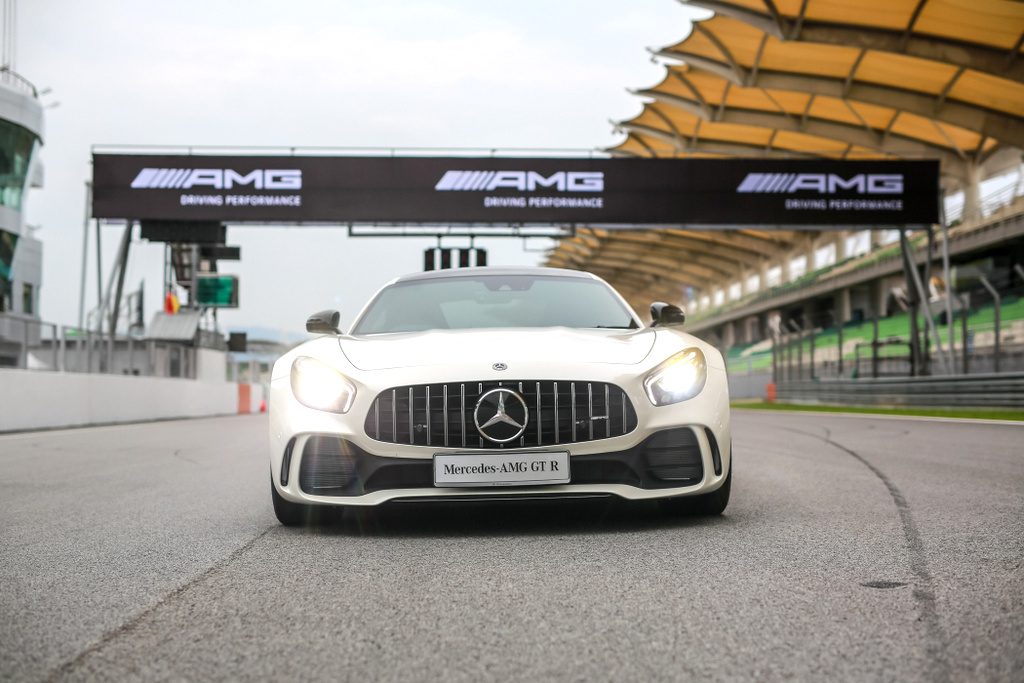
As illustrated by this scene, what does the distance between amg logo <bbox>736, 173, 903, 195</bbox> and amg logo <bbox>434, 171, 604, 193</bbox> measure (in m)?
3.19

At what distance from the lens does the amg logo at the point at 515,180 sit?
20.9 meters

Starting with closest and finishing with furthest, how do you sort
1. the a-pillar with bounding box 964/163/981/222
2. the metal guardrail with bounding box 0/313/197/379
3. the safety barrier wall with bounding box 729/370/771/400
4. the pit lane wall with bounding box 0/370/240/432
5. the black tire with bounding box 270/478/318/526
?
the black tire with bounding box 270/478/318/526 → the pit lane wall with bounding box 0/370/240/432 → the metal guardrail with bounding box 0/313/197/379 → the a-pillar with bounding box 964/163/981/222 → the safety barrier wall with bounding box 729/370/771/400

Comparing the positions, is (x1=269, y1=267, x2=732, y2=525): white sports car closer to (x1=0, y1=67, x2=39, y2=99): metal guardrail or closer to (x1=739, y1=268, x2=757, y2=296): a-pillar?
(x1=0, y1=67, x2=39, y2=99): metal guardrail

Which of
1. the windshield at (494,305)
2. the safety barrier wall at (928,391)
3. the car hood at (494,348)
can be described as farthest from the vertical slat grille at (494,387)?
the safety barrier wall at (928,391)

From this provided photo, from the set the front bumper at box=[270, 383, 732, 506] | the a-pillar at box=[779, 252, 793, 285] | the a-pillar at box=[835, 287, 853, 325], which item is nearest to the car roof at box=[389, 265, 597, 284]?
the front bumper at box=[270, 383, 732, 506]

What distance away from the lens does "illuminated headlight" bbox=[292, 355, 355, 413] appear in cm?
430

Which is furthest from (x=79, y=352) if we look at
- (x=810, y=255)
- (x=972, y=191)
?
(x=810, y=255)

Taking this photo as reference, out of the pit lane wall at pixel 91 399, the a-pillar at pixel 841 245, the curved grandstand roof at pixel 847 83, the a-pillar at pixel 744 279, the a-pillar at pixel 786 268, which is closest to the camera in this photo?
the pit lane wall at pixel 91 399

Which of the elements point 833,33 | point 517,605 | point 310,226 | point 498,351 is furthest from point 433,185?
point 517,605

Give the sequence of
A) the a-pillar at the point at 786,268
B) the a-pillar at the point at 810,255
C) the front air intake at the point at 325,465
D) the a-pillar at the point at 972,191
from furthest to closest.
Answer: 1. the a-pillar at the point at 786,268
2. the a-pillar at the point at 810,255
3. the a-pillar at the point at 972,191
4. the front air intake at the point at 325,465

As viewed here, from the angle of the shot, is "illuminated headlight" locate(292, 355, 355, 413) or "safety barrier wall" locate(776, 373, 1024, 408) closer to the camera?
"illuminated headlight" locate(292, 355, 355, 413)

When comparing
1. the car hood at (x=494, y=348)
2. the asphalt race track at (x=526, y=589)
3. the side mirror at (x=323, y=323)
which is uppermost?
the side mirror at (x=323, y=323)

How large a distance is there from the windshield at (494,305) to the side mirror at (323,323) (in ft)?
0.53

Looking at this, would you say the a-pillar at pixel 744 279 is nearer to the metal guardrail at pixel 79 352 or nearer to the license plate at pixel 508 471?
the metal guardrail at pixel 79 352
